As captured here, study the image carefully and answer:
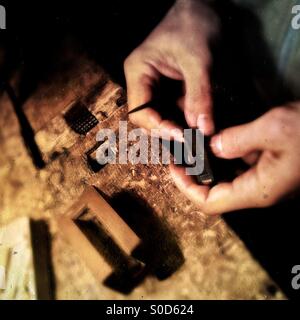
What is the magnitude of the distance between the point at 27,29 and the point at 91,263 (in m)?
2.11

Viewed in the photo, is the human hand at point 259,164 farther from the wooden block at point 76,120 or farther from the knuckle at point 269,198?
the wooden block at point 76,120

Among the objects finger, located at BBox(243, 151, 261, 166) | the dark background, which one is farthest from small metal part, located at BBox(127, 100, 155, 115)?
finger, located at BBox(243, 151, 261, 166)

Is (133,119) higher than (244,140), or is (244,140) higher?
(133,119)

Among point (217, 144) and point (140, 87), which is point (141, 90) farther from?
point (217, 144)

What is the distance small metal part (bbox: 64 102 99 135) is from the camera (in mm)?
2209

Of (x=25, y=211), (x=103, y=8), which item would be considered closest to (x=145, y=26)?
(x=103, y=8)

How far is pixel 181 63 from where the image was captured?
1888 mm

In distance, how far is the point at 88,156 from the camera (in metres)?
2.15
